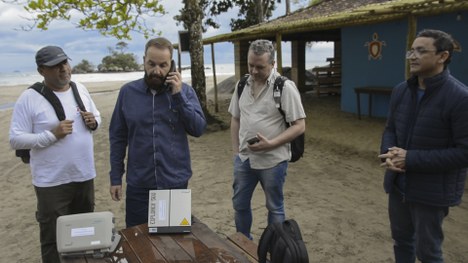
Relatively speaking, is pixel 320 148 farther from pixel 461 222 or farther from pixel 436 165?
pixel 436 165

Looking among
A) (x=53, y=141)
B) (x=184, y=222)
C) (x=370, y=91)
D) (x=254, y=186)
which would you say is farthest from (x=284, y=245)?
(x=370, y=91)

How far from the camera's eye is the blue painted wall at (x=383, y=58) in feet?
26.1

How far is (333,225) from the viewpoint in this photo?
4125 mm

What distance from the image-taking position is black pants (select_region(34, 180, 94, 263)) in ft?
8.73

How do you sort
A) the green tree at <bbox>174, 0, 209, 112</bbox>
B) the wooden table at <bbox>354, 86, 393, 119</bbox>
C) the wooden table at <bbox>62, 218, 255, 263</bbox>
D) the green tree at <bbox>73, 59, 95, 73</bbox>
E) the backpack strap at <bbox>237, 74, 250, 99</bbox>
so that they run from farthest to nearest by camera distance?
the green tree at <bbox>73, 59, 95, 73</bbox> → the wooden table at <bbox>354, 86, 393, 119</bbox> → the green tree at <bbox>174, 0, 209, 112</bbox> → the backpack strap at <bbox>237, 74, 250, 99</bbox> → the wooden table at <bbox>62, 218, 255, 263</bbox>

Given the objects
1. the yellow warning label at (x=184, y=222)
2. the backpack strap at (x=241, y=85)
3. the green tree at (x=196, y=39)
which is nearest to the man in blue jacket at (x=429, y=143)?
the backpack strap at (x=241, y=85)

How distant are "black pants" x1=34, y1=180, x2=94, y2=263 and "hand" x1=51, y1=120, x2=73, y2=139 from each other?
0.37 m

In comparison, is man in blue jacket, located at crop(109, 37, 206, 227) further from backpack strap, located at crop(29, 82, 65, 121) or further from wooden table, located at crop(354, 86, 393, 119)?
wooden table, located at crop(354, 86, 393, 119)

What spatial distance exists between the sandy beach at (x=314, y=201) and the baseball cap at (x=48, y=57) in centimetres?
214

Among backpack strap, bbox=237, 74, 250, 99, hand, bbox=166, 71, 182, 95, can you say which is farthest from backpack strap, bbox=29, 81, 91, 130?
backpack strap, bbox=237, 74, 250, 99

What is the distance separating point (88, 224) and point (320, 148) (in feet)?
19.9

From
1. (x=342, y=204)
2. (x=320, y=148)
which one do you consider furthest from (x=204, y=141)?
(x=342, y=204)

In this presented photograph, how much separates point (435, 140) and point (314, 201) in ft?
9.19

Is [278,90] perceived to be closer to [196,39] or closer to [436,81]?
[436,81]
